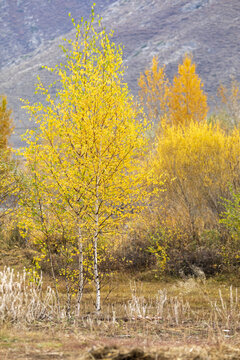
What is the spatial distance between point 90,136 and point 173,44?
243 ft

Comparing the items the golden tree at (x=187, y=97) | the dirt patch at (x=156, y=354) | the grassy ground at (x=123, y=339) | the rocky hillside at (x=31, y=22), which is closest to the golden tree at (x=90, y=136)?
the grassy ground at (x=123, y=339)

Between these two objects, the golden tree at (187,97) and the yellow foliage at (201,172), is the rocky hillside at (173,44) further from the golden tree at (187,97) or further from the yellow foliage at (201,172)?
the yellow foliage at (201,172)

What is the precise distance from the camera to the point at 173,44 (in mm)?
76312

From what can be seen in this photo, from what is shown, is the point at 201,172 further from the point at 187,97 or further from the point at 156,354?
the point at 187,97

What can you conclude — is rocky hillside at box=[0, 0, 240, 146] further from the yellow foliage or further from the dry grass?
the dry grass

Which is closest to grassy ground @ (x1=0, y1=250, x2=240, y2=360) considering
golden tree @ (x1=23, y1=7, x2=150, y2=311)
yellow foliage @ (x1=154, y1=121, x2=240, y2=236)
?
golden tree @ (x1=23, y1=7, x2=150, y2=311)

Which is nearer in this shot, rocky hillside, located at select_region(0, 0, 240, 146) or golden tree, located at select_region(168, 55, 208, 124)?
golden tree, located at select_region(168, 55, 208, 124)

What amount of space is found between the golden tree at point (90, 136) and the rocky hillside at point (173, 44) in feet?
163

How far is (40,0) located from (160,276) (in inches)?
6652

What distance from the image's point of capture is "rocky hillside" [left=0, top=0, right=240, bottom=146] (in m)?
66.4

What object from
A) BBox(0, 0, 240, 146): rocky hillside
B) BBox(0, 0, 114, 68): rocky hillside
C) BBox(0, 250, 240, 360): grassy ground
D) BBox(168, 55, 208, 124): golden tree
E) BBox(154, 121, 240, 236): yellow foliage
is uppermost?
BBox(0, 0, 114, 68): rocky hillside

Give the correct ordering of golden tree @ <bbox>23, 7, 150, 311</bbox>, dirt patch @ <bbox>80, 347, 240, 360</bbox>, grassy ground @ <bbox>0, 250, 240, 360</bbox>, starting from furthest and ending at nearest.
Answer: golden tree @ <bbox>23, 7, 150, 311</bbox> < grassy ground @ <bbox>0, 250, 240, 360</bbox> < dirt patch @ <bbox>80, 347, 240, 360</bbox>

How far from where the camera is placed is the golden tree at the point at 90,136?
25.0 ft

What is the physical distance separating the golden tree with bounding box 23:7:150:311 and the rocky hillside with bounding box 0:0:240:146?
49.6m
